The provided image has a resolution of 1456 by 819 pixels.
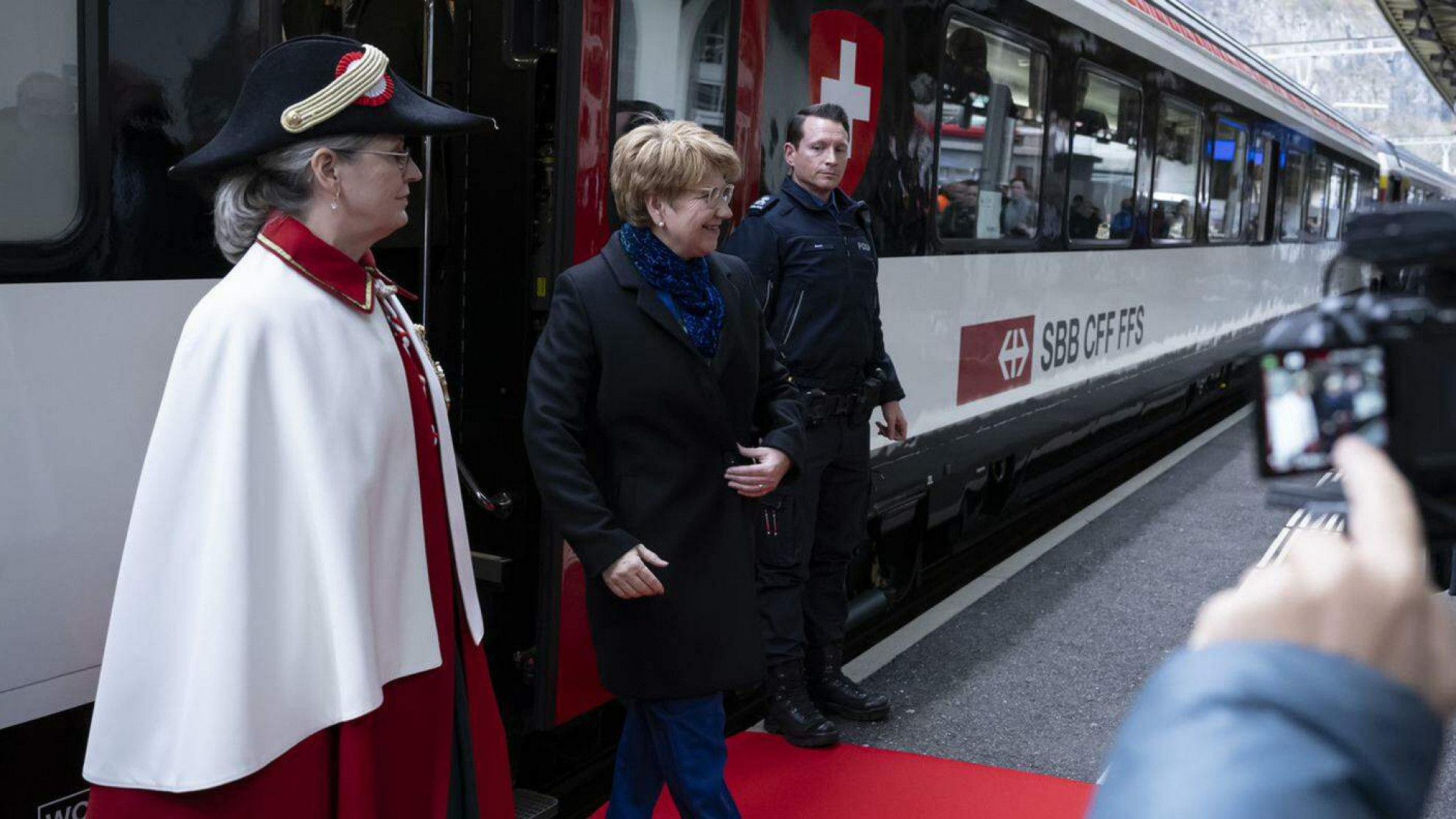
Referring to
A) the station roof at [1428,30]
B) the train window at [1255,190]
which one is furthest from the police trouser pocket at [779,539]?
the station roof at [1428,30]

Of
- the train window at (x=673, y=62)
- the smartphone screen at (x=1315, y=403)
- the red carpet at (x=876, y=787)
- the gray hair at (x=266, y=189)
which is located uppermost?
the train window at (x=673, y=62)

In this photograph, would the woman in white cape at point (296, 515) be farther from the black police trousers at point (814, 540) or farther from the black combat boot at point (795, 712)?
the black combat boot at point (795, 712)

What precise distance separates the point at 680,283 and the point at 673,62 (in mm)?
1085

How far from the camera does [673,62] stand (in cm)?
368

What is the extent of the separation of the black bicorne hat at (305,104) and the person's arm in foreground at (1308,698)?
1.78 meters

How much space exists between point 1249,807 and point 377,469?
174cm

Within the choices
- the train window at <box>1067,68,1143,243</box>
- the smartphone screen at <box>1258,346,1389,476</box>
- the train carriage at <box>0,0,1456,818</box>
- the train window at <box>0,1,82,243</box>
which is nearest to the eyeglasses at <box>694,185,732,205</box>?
the train carriage at <box>0,0,1456,818</box>

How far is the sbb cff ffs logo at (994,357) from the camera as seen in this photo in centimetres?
577

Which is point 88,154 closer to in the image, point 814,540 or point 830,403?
point 830,403

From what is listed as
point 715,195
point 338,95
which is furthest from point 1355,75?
point 338,95

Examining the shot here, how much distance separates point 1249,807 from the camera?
0.50 metres

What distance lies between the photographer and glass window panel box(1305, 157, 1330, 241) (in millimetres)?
14570

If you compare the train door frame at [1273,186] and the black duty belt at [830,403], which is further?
the train door frame at [1273,186]

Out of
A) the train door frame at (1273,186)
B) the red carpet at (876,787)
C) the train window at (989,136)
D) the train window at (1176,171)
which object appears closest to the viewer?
the red carpet at (876,787)
